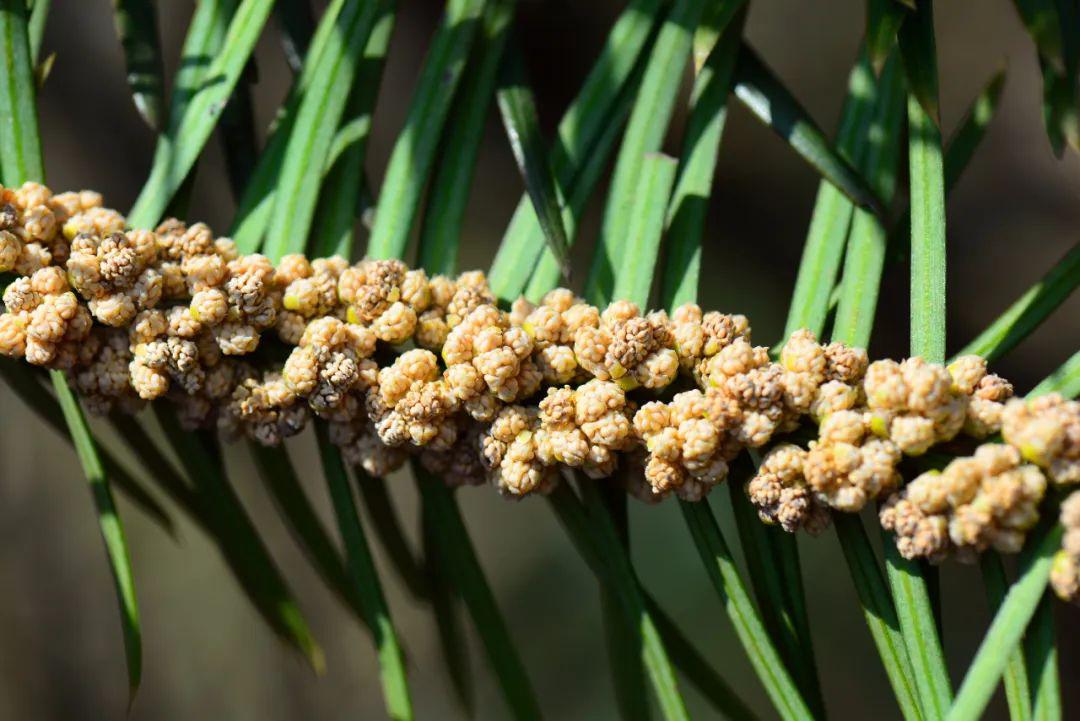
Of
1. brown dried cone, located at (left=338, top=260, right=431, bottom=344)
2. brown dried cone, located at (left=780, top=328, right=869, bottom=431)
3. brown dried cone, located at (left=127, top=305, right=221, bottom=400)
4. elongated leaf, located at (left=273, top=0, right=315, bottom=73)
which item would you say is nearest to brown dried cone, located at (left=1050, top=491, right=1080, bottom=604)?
brown dried cone, located at (left=780, top=328, right=869, bottom=431)

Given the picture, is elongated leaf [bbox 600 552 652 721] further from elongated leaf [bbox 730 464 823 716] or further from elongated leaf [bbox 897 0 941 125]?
elongated leaf [bbox 897 0 941 125]

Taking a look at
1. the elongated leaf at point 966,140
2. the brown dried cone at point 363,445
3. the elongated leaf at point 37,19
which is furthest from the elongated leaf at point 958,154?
the elongated leaf at point 37,19

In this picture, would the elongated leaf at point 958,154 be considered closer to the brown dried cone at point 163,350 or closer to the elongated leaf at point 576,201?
the elongated leaf at point 576,201

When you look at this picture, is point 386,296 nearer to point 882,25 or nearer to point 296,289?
point 296,289

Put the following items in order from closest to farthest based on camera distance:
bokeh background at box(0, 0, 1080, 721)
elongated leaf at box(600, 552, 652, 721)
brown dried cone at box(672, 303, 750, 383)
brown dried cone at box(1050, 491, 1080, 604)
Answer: brown dried cone at box(1050, 491, 1080, 604)
brown dried cone at box(672, 303, 750, 383)
elongated leaf at box(600, 552, 652, 721)
bokeh background at box(0, 0, 1080, 721)

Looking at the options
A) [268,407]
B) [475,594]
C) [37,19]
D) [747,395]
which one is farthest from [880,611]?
[37,19]

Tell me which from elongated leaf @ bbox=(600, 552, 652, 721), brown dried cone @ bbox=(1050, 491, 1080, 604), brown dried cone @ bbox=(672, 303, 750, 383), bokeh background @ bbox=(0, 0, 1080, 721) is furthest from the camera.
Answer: bokeh background @ bbox=(0, 0, 1080, 721)
